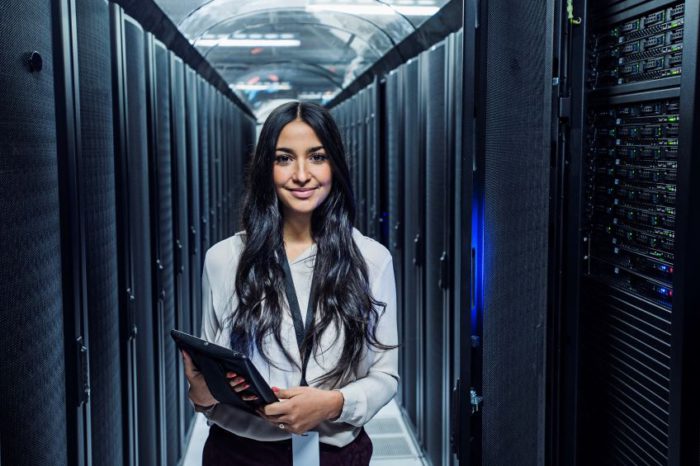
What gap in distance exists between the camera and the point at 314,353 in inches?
69.6

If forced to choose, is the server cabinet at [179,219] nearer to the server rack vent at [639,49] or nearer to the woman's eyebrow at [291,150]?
the woman's eyebrow at [291,150]

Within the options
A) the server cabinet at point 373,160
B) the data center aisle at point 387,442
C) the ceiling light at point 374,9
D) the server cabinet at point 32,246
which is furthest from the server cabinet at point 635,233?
the server cabinet at point 373,160

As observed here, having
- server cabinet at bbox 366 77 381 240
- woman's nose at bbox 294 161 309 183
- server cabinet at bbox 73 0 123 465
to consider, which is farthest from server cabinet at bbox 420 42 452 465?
server cabinet at bbox 366 77 381 240

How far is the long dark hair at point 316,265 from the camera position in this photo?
5.82ft

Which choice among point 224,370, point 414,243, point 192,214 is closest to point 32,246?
point 224,370

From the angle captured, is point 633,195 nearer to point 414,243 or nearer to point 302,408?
point 302,408

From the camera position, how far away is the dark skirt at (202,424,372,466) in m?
1.81

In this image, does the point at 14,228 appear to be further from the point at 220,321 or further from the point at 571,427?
the point at 571,427

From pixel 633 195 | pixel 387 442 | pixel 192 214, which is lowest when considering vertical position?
pixel 387 442

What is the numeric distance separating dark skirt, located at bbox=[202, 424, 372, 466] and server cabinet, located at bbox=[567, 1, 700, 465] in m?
0.55

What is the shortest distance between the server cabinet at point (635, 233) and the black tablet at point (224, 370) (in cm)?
79

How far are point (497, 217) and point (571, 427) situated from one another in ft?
1.83

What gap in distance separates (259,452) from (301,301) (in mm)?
374

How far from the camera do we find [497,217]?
191 centimetres
